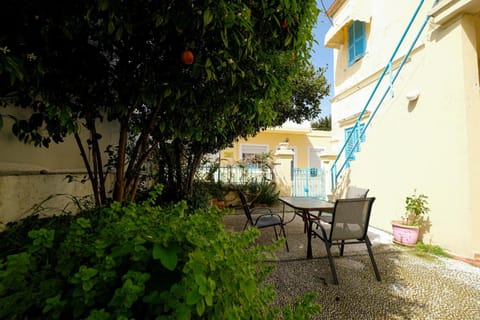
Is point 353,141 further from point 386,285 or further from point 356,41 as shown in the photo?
point 386,285

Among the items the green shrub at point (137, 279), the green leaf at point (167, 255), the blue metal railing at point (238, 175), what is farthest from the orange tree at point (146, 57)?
the blue metal railing at point (238, 175)

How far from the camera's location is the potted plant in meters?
3.48

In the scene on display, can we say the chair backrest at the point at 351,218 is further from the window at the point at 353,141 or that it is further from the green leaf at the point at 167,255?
the window at the point at 353,141

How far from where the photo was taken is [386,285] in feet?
7.68

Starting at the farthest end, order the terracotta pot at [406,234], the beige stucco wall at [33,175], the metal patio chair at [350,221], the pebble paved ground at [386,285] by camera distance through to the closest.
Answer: the terracotta pot at [406,234]
the metal patio chair at [350,221]
the pebble paved ground at [386,285]
the beige stucco wall at [33,175]

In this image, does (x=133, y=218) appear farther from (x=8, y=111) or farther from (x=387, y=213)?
(x=387, y=213)

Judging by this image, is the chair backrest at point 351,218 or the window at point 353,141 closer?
the chair backrest at point 351,218

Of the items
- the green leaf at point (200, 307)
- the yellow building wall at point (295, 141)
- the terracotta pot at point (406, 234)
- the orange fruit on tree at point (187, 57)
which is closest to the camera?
the green leaf at point (200, 307)

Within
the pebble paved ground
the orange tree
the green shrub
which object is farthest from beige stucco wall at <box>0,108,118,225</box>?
the pebble paved ground

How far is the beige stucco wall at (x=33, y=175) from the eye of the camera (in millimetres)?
1744

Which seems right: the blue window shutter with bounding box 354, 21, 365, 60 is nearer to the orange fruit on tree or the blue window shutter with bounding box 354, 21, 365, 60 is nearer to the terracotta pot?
the terracotta pot

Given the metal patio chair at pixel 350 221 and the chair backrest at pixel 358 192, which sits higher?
the chair backrest at pixel 358 192

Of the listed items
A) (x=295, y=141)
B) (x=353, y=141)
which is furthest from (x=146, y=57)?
(x=295, y=141)

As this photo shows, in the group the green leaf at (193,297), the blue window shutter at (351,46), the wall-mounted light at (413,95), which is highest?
the blue window shutter at (351,46)
